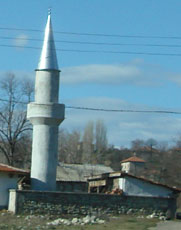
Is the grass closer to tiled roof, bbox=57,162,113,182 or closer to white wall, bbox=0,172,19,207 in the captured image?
white wall, bbox=0,172,19,207

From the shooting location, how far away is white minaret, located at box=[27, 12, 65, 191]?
40938 millimetres

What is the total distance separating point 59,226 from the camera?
31516 mm

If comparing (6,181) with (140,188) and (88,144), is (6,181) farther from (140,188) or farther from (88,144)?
(88,144)

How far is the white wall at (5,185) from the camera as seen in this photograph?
39.1 meters

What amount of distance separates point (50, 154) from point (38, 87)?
15.0 feet

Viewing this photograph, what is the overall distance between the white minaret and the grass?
4.50m

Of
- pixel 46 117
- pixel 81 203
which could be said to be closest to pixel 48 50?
pixel 46 117

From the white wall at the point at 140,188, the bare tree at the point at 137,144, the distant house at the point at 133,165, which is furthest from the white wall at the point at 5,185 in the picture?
the bare tree at the point at 137,144

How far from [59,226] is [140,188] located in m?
11.7

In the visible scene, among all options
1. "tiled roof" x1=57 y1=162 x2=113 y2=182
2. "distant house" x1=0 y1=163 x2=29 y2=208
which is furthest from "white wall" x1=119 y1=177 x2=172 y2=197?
"tiled roof" x1=57 y1=162 x2=113 y2=182

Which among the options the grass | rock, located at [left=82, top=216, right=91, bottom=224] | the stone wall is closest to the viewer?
the grass

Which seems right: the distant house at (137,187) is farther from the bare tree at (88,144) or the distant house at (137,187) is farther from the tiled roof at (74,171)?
the bare tree at (88,144)

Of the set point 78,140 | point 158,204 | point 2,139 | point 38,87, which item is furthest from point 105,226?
point 78,140

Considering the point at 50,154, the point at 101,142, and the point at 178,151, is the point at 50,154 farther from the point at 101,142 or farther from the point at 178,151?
the point at 101,142
